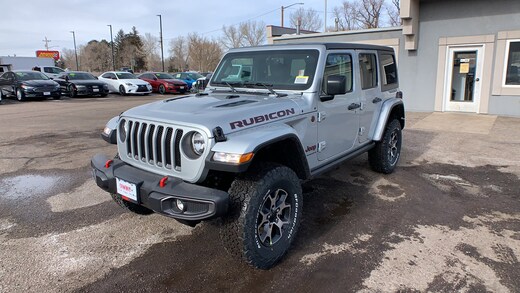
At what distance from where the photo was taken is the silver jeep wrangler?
2.88 m

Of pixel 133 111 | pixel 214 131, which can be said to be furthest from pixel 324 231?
pixel 133 111

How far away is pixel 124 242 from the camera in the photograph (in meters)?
3.72

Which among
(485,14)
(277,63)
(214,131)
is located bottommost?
(214,131)

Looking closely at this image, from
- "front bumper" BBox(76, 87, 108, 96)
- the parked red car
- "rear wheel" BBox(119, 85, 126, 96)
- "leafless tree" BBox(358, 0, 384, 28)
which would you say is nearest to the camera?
"front bumper" BBox(76, 87, 108, 96)

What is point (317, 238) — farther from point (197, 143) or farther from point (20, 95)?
point (20, 95)

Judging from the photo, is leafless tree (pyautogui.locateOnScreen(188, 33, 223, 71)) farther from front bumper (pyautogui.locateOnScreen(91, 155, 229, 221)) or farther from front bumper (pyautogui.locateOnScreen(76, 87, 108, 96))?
front bumper (pyautogui.locateOnScreen(91, 155, 229, 221))

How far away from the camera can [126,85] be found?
21.8 meters

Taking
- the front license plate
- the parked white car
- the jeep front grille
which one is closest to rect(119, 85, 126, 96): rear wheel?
the parked white car

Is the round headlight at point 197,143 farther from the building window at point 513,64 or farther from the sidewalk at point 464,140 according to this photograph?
the building window at point 513,64

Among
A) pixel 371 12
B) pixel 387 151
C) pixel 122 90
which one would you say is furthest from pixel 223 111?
Answer: pixel 371 12

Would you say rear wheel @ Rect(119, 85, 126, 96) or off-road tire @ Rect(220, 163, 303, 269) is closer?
off-road tire @ Rect(220, 163, 303, 269)

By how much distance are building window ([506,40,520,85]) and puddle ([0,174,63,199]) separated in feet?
40.7

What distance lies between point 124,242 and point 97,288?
2.51 feet

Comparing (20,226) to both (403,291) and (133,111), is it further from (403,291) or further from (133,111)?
(403,291)
